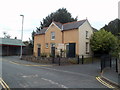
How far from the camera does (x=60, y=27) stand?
26.0 meters

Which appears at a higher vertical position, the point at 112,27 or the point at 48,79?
the point at 112,27

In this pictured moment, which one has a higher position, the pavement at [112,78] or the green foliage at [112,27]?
the green foliage at [112,27]

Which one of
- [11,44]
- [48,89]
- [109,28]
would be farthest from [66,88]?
[109,28]

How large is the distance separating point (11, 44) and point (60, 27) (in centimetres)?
1591

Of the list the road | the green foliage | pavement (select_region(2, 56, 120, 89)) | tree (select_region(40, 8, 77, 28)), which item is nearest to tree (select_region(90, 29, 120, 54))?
pavement (select_region(2, 56, 120, 89))

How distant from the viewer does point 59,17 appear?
4366 centimetres

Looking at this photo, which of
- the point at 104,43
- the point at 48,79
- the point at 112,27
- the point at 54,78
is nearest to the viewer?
the point at 48,79

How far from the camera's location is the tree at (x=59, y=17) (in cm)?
4375

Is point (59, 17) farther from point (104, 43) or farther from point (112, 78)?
point (112, 78)

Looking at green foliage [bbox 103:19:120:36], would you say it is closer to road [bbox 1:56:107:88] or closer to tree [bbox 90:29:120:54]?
tree [bbox 90:29:120:54]

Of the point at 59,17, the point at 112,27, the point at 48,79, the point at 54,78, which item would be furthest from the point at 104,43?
the point at 59,17

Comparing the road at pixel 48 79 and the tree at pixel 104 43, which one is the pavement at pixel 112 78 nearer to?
the road at pixel 48 79

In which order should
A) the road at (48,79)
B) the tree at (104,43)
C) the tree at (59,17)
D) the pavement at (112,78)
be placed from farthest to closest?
the tree at (59,17)
the tree at (104,43)
the pavement at (112,78)
the road at (48,79)

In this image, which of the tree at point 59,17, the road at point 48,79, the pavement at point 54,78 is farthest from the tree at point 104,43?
the tree at point 59,17
